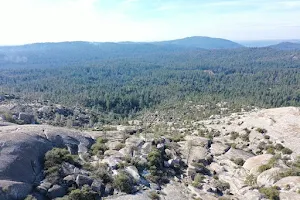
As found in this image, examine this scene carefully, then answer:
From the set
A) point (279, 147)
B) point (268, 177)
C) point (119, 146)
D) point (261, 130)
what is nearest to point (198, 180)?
point (268, 177)

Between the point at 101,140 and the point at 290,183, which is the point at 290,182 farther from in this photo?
the point at 101,140

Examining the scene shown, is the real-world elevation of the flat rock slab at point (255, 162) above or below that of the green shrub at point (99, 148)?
below

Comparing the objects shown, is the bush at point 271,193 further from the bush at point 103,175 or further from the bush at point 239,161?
the bush at point 103,175

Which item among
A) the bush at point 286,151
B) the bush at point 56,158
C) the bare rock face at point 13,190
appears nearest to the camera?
the bare rock face at point 13,190

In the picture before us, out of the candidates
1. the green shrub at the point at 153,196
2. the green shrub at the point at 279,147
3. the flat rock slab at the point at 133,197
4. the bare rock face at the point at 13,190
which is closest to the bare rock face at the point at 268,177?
the green shrub at the point at 279,147

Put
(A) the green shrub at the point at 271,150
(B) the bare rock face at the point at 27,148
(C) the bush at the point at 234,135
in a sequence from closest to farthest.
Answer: (B) the bare rock face at the point at 27,148
(A) the green shrub at the point at 271,150
(C) the bush at the point at 234,135

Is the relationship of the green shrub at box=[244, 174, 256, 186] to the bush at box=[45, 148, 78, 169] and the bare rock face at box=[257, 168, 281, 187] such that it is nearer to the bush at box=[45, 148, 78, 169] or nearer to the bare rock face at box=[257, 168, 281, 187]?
the bare rock face at box=[257, 168, 281, 187]

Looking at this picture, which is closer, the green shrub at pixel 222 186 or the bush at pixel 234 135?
the green shrub at pixel 222 186
